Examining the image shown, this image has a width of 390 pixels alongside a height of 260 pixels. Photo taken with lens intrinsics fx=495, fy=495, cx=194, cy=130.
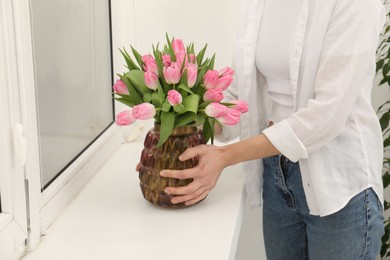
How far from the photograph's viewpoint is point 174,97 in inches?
40.9

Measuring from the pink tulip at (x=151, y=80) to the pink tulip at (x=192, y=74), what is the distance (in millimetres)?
70

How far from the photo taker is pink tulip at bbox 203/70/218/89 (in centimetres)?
Answer: 109

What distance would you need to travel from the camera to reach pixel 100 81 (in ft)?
5.26

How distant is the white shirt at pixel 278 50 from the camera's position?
1265 millimetres

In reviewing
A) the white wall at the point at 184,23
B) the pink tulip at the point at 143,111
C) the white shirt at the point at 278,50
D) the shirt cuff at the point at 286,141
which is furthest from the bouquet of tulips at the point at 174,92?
the white wall at the point at 184,23

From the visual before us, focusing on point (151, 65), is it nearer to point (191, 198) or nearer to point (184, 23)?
point (191, 198)

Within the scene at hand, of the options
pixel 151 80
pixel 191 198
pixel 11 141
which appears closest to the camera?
pixel 11 141

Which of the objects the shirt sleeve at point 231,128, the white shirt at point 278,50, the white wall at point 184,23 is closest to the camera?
the white shirt at point 278,50

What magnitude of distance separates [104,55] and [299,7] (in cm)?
69

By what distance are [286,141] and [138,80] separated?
37 cm

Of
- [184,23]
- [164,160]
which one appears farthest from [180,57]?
[184,23]

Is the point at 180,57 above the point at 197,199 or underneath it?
above

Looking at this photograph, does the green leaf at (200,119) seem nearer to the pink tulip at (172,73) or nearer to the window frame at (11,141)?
Answer: the pink tulip at (172,73)

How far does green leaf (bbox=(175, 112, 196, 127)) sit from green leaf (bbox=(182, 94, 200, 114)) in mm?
24
